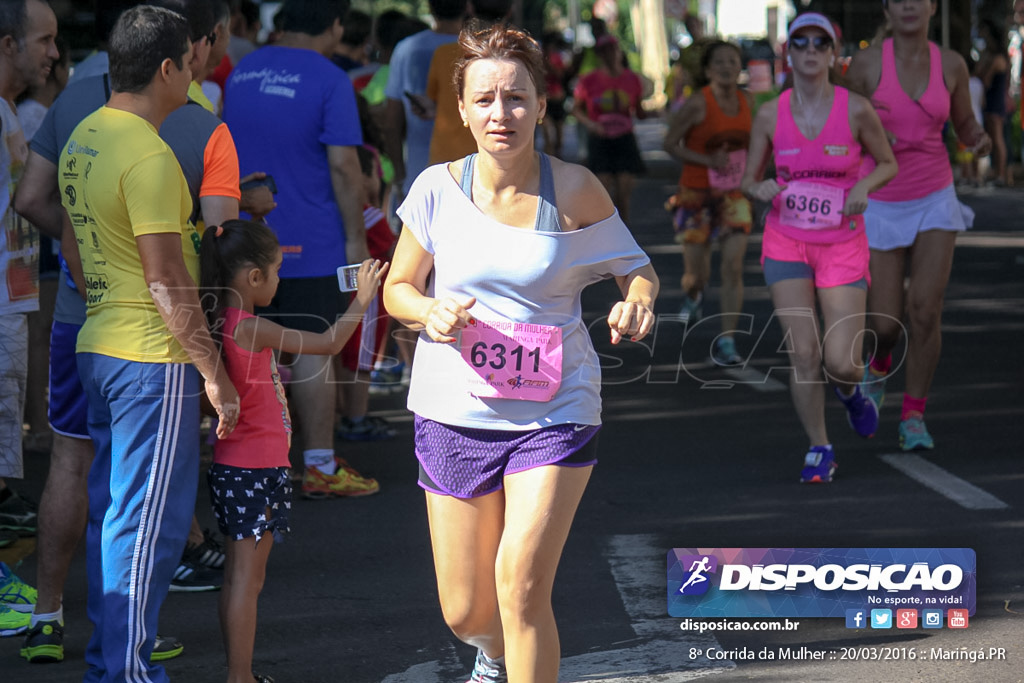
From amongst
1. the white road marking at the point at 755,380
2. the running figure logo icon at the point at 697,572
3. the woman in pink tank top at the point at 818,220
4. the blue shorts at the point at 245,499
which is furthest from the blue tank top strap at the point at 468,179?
the white road marking at the point at 755,380

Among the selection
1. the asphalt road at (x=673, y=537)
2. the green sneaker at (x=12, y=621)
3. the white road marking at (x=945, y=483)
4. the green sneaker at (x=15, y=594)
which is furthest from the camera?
the white road marking at (x=945, y=483)

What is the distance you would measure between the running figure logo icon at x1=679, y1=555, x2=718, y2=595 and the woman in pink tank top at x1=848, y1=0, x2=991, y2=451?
2.41 m

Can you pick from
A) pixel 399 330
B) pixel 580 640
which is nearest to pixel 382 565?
pixel 580 640

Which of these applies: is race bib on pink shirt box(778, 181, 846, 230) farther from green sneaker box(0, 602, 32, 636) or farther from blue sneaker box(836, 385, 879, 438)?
green sneaker box(0, 602, 32, 636)

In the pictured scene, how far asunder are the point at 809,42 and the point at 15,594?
4270 mm

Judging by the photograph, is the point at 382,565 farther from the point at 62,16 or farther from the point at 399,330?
the point at 62,16

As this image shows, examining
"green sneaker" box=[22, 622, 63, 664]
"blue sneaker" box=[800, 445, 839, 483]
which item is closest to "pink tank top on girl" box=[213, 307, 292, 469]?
"green sneaker" box=[22, 622, 63, 664]

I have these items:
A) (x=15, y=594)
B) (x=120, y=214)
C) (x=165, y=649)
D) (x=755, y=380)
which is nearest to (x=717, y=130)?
(x=755, y=380)

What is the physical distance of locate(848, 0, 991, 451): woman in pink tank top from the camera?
297 inches

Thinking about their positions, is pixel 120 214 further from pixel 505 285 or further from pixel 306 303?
pixel 306 303

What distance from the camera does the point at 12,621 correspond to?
527 cm

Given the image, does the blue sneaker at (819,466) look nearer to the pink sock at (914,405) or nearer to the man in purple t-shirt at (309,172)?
the pink sock at (914,405)

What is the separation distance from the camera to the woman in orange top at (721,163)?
33.9 ft

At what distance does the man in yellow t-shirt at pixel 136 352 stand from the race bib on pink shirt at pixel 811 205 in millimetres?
3429
